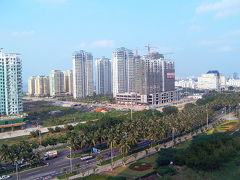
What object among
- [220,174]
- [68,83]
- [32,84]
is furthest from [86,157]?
[32,84]

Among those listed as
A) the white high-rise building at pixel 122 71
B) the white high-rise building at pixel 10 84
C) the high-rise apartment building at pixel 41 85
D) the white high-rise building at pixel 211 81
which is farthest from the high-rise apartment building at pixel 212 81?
the white high-rise building at pixel 10 84

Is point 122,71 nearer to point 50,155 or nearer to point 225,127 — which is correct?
point 225,127

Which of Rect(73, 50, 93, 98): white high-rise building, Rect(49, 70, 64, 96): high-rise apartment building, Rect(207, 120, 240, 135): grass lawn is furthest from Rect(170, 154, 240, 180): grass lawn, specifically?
Rect(49, 70, 64, 96): high-rise apartment building

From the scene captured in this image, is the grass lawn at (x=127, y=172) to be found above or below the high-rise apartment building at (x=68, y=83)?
below

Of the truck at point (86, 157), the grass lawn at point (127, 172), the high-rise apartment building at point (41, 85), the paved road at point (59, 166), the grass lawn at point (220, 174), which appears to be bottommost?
the paved road at point (59, 166)

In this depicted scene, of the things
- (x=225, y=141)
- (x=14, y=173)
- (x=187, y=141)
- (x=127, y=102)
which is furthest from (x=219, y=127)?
(x=127, y=102)

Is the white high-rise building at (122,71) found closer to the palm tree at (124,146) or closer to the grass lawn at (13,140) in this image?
the grass lawn at (13,140)

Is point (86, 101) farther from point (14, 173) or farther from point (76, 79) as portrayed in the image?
point (14, 173)

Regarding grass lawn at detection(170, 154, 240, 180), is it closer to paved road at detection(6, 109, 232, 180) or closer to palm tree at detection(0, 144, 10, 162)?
paved road at detection(6, 109, 232, 180)
